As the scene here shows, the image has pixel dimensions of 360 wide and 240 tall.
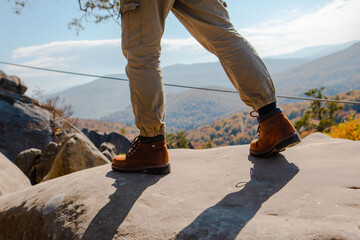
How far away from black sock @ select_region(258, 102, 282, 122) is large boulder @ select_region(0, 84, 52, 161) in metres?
16.3

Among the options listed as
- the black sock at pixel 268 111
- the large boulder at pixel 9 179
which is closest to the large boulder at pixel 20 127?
the large boulder at pixel 9 179

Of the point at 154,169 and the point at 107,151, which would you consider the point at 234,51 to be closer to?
the point at 154,169

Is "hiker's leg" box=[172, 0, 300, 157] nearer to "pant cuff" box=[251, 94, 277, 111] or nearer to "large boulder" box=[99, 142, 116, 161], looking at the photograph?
"pant cuff" box=[251, 94, 277, 111]

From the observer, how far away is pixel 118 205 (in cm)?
153

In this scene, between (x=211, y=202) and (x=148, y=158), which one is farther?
(x=148, y=158)

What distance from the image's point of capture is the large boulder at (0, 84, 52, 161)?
15.5 metres

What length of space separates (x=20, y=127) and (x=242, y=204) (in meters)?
17.5

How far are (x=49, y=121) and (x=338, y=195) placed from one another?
57.9ft

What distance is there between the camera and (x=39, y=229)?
1641mm

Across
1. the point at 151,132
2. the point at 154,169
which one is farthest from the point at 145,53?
the point at 154,169

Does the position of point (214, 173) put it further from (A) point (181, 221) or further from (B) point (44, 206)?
(B) point (44, 206)

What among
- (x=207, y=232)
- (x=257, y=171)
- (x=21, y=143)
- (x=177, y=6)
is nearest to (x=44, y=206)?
(x=207, y=232)

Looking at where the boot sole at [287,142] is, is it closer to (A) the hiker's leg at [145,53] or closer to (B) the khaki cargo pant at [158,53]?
(B) the khaki cargo pant at [158,53]

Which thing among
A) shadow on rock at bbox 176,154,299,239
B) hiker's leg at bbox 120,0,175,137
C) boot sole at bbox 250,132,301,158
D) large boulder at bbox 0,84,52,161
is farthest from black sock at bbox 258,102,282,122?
large boulder at bbox 0,84,52,161
